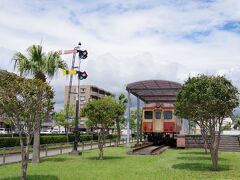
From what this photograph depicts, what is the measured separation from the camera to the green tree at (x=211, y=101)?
15.7m

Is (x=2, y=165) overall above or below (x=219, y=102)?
below

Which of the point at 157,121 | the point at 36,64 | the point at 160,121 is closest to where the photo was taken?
the point at 36,64

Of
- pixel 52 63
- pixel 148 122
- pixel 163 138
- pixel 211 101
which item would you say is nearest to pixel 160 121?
pixel 148 122

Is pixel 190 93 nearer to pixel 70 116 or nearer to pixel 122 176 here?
pixel 122 176

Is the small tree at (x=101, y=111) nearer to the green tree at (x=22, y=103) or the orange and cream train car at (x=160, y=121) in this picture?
the green tree at (x=22, y=103)

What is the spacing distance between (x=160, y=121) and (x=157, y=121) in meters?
0.29

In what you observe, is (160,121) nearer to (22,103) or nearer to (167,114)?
(167,114)

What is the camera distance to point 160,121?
114 ft

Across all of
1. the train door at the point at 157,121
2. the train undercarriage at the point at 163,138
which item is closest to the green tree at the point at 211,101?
the train door at the point at 157,121

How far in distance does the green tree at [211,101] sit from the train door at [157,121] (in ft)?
59.0

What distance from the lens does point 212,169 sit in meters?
15.8

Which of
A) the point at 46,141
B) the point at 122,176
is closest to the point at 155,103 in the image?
the point at 46,141

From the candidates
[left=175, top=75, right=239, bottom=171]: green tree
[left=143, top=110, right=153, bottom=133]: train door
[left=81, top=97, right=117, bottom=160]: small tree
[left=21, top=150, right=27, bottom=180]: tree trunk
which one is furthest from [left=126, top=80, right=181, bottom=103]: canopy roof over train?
[left=21, top=150, right=27, bottom=180]: tree trunk

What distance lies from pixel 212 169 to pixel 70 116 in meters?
66.6
